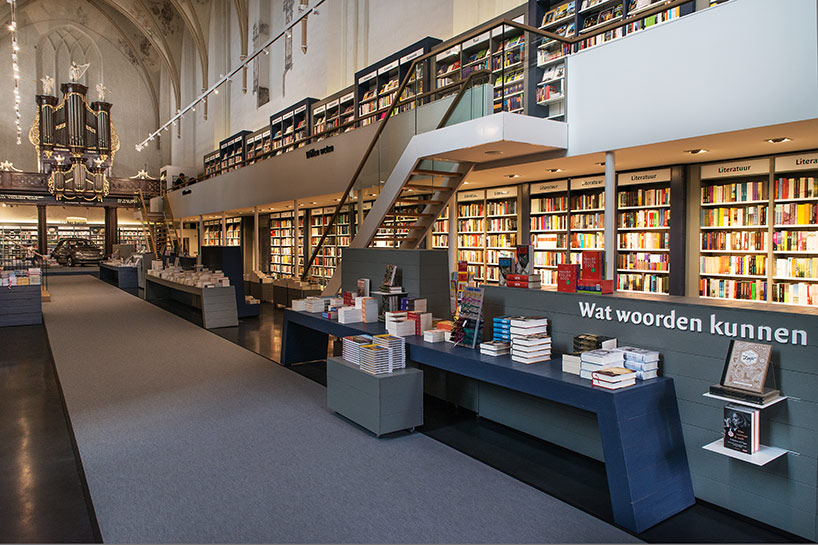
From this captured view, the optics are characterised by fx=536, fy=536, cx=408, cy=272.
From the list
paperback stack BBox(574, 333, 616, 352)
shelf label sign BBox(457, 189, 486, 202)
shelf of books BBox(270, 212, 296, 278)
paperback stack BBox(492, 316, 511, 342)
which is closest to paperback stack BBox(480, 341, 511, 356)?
paperback stack BBox(492, 316, 511, 342)

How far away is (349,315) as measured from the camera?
5.28 m

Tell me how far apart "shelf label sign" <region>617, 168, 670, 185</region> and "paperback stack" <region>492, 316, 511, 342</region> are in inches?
168

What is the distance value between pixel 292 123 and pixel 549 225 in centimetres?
983

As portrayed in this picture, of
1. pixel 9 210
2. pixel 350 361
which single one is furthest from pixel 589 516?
pixel 9 210

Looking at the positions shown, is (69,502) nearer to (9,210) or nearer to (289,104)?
(289,104)

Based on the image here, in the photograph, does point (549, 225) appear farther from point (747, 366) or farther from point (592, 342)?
point (747, 366)

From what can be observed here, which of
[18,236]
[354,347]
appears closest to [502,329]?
[354,347]

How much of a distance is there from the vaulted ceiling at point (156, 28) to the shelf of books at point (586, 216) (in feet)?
66.6

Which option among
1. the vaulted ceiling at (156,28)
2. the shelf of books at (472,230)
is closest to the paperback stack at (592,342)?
the shelf of books at (472,230)

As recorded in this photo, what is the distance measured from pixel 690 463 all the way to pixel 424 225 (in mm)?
5133

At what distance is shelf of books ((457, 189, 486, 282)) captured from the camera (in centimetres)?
954

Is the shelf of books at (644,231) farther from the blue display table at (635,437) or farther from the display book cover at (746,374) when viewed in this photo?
the display book cover at (746,374)

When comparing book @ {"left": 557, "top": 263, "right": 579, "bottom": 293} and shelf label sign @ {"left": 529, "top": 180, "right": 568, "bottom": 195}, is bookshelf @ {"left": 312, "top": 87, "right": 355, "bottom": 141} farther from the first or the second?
book @ {"left": 557, "top": 263, "right": 579, "bottom": 293}

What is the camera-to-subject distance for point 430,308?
5.12 metres
